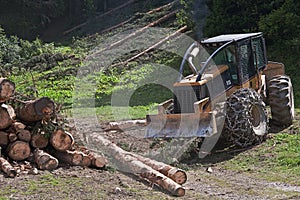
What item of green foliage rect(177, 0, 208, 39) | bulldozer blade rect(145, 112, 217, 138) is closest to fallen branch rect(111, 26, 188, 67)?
green foliage rect(177, 0, 208, 39)

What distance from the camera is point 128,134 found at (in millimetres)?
11383

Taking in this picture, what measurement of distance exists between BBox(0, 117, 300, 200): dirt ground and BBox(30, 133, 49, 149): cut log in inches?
21.2

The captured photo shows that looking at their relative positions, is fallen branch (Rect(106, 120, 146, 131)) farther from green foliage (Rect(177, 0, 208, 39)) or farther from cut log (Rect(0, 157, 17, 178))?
green foliage (Rect(177, 0, 208, 39))

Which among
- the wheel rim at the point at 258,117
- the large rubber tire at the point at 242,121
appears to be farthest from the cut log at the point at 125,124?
the large rubber tire at the point at 242,121

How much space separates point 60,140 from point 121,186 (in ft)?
5.04

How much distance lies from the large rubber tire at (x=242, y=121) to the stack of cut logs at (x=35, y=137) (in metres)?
2.47

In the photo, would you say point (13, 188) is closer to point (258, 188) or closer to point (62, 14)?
point (258, 188)

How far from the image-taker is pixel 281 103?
36.1 feet

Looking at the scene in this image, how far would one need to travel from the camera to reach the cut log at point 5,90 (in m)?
8.03

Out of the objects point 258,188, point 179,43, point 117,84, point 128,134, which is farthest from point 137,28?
point 258,188

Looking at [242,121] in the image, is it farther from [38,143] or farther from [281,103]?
[38,143]

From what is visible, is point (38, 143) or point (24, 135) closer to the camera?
point (24, 135)

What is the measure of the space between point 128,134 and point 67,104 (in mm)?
5774

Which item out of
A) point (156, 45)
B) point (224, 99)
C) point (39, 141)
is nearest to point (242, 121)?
point (224, 99)
